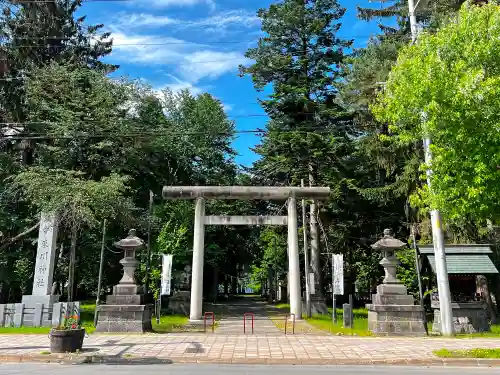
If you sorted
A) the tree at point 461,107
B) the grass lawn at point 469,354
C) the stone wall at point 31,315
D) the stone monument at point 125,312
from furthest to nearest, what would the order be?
the stone wall at point 31,315, the stone monument at point 125,312, the grass lawn at point 469,354, the tree at point 461,107

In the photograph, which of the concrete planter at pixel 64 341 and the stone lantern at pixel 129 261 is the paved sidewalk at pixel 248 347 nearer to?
the concrete planter at pixel 64 341

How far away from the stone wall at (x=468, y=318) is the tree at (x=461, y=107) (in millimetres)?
6687

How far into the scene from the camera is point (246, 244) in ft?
152

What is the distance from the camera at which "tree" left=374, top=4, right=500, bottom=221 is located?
1045cm

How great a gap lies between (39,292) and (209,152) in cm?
1915

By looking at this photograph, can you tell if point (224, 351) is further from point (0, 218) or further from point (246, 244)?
point (246, 244)

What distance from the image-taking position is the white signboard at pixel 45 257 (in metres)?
18.7

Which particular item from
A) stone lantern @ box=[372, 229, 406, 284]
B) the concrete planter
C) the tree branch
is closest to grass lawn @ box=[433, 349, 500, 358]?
stone lantern @ box=[372, 229, 406, 284]

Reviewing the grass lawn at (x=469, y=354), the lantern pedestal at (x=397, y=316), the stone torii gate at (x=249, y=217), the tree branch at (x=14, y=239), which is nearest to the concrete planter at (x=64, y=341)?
the stone torii gate at (x=249, y=217)

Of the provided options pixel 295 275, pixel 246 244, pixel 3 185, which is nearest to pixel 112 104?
pixel 3 185

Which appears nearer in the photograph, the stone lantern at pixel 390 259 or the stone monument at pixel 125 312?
the stone monument at pixel 125 312

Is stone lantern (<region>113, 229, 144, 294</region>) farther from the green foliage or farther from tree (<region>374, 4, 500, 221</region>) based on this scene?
tree (<region>374, 4, 500, 221</region>)

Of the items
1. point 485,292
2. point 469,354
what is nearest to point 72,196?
point 469,354

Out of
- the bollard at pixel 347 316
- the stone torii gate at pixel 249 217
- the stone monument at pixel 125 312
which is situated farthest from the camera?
the stone torii gate at pixel 249 217
